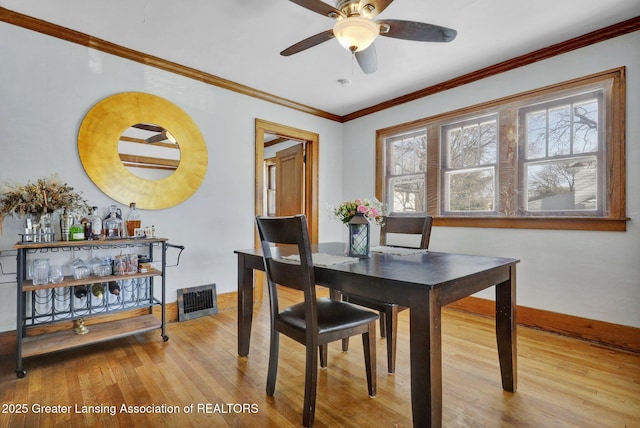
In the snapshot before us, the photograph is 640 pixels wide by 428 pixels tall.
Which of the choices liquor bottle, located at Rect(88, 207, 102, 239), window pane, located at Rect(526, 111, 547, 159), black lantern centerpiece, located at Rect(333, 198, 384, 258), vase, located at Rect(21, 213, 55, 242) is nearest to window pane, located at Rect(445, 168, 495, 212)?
window pane, located at Rect(526, 111, 547, 159)

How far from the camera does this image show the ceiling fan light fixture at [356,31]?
5.80 feet

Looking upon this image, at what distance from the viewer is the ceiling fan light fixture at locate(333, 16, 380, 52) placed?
1768 mm

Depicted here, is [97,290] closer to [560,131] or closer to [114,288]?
[114,288]

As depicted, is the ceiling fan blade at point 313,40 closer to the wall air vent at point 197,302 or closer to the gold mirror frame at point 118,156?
the gold mirror frame at point 118,156

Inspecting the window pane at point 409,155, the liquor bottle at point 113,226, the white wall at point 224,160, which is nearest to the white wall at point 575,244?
the white wall at point 224,160

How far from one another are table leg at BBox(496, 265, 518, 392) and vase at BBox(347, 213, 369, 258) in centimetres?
79

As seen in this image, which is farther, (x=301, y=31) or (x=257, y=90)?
(x=257, y=90)

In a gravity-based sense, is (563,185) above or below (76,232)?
above

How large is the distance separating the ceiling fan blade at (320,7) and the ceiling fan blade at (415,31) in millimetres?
255

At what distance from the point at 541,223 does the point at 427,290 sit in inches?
90.2

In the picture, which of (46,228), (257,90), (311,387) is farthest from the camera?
(257,90)

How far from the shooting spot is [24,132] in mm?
2363

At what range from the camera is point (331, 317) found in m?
1.69

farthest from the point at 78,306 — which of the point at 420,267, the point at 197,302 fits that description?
the point at 420,267
